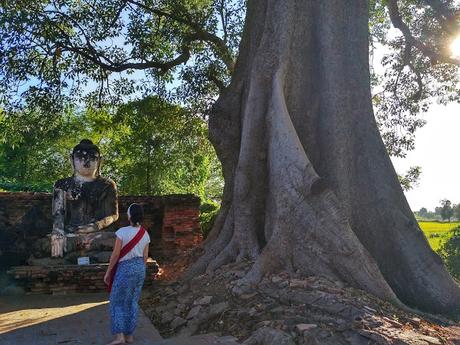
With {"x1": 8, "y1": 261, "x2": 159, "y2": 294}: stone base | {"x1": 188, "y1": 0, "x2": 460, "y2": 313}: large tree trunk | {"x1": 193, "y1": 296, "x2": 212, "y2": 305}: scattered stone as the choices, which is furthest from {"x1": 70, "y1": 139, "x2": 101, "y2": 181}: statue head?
{"x1": 193, "y1": 296, "x2": 212, "y2": 305}: scattered stone

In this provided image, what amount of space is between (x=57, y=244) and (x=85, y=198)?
0.96 metres

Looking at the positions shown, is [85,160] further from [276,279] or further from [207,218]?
[207,218]

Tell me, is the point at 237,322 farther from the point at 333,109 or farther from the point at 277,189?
the point at 333,109

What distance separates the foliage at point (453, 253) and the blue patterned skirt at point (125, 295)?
6073mm

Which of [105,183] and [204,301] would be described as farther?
[105,183]

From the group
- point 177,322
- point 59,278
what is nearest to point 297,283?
point 177,322

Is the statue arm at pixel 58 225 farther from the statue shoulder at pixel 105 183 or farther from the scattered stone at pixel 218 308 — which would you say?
the scattered stone at pixel 218 308

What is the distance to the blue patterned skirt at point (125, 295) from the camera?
473 cm

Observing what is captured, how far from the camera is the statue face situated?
8.26 metres

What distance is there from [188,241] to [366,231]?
220 inches

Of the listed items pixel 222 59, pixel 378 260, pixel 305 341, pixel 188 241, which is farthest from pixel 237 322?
pixel 222 59

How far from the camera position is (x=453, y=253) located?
871cm

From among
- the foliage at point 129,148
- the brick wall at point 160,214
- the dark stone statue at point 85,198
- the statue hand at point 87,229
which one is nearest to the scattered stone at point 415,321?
the dark stone statue at point 85,198

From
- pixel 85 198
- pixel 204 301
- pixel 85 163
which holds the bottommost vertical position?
pixel 204 301
